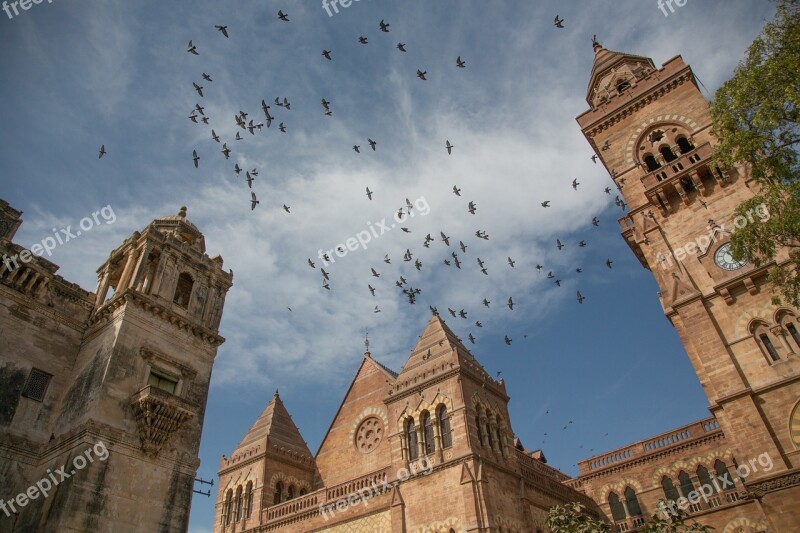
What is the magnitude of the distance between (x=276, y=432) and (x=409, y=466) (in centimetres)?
1270

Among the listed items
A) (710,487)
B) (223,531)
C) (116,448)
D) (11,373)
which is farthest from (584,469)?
(11,373)

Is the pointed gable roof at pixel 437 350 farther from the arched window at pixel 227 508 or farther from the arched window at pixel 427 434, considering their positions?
the arched window at pixel 227 508

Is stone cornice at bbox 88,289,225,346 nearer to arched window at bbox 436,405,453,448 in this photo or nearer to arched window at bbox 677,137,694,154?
arched window at bbox 436,405,453,448

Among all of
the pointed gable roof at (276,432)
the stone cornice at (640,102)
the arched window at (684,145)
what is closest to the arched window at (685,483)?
the arched window at (684,145)

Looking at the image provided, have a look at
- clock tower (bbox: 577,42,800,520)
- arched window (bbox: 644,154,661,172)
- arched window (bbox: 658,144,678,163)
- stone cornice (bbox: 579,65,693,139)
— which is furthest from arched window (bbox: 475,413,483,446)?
stone cornice (bbox: 579,65,693,139)

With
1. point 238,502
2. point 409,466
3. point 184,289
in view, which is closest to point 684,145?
point 409,466

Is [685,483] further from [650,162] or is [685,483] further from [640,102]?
[640,102]

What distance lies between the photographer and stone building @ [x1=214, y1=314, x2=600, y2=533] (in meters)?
22.0

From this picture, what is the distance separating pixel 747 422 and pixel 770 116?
37.0 feet

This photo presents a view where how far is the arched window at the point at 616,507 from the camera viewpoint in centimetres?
2915

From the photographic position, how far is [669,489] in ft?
91.4

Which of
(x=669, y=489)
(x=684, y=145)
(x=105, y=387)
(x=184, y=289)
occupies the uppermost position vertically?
(x=684, y=145)

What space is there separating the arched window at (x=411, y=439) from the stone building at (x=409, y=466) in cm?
5

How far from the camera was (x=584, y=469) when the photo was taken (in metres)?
31.6
